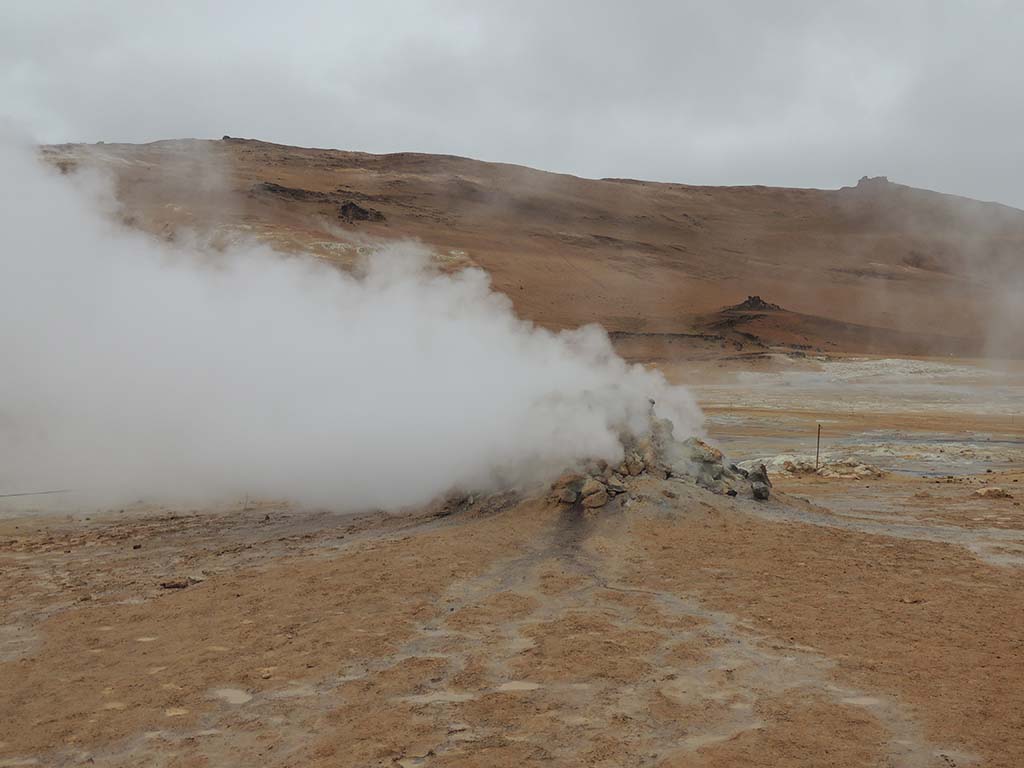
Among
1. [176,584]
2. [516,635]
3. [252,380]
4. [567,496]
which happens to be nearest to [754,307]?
[252,380]

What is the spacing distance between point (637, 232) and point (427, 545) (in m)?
75.4

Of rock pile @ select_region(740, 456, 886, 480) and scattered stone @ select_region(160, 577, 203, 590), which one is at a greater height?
scattered stone @ select_region(160, 577, 203, 590)

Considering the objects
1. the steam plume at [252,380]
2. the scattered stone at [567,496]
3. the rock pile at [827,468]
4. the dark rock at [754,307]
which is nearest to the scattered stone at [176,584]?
the steam plume at [252,380]

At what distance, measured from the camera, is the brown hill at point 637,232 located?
57.7 meters

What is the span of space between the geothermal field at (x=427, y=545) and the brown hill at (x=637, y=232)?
3256 cm

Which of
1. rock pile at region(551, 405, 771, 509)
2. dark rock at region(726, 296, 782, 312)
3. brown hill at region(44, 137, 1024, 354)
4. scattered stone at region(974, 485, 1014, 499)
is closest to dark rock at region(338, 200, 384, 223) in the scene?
brown hill at region(44, 137, 1024, 354)

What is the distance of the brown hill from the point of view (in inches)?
2270

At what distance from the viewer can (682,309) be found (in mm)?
60344

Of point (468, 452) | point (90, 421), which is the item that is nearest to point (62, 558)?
point (468, 452)

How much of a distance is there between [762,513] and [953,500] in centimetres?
499

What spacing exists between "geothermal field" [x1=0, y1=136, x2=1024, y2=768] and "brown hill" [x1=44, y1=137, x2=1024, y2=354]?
32.6 meters

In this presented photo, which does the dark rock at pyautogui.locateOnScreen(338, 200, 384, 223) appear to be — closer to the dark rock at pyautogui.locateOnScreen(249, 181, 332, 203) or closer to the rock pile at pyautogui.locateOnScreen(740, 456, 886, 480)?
the dark rock at pyautogui.locateOnScreen(249, 181, 332, 203)

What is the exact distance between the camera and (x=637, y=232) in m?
81.6

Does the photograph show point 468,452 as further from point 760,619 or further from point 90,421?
point 90,421
